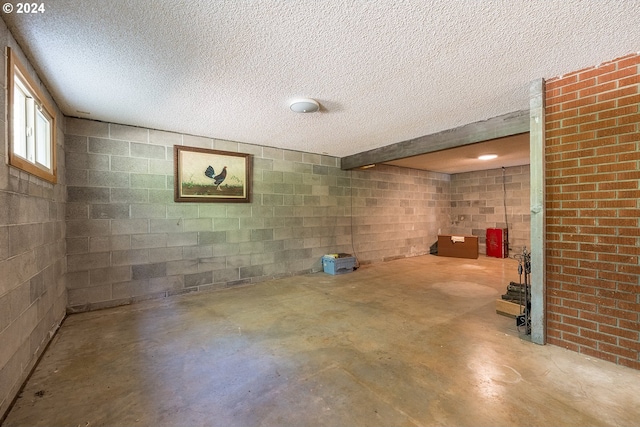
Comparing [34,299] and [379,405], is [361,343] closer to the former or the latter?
[379,405]

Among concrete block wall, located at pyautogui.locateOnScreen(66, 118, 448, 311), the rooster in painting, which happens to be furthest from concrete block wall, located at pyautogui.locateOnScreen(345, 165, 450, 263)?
the rooster in painting

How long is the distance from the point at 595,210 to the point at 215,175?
4432 mm

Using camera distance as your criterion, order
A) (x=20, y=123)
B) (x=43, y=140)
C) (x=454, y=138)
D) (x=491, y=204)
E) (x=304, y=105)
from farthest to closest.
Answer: (x=491, y=204), (x=454, y=138), (x=304, y=105), (x=43, y=140), (x=20, y=123)

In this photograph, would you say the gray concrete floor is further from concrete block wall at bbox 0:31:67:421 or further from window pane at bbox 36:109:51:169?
window pane at bbox 36:109:51:169

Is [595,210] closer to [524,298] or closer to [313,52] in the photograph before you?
[524,298]

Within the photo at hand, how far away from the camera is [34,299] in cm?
214

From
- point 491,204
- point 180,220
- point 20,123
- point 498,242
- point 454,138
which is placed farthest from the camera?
point 491,204

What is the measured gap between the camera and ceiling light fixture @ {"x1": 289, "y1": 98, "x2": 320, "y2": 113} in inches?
110

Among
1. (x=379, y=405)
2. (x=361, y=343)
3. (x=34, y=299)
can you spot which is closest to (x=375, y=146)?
(x=361, y=343)

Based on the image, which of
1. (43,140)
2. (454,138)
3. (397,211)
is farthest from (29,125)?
(397,211)

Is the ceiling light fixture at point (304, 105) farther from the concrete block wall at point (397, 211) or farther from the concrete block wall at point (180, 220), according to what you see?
the concrete block wall at point (397, 211)

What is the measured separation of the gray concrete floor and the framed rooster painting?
5.47 ft

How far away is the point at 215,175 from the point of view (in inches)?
168

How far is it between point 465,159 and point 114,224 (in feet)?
21.7
